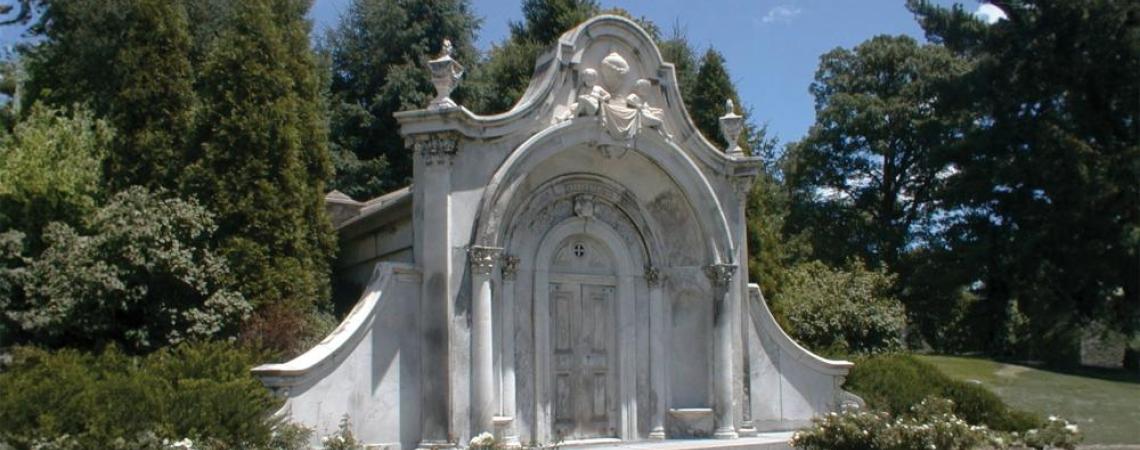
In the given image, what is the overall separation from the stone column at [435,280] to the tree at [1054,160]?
85.7 feet

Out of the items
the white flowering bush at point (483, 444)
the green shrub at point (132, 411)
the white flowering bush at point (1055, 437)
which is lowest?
the white flowering bush at point (1055, 437)

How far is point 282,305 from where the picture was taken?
1762 cm

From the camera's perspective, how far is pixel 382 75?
37.8 m

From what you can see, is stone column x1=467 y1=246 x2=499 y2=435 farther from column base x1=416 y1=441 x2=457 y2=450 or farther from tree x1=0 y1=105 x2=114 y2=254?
tree x1=0 y1=105 x2=114 y2=254

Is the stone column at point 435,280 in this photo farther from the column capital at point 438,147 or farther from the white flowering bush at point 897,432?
the white flowering bush at point 897,432

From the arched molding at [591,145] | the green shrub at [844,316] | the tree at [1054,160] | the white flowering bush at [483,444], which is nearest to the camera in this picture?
the white flowering bush at [483,444]

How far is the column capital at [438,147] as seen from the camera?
1438 centimetres

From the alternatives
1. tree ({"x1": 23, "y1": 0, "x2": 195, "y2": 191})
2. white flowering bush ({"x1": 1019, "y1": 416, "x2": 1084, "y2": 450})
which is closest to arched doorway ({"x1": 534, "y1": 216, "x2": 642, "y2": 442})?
white flowering bush ({"x1": 1019, "y1": 416, "x2": 1084, "y2": 450})

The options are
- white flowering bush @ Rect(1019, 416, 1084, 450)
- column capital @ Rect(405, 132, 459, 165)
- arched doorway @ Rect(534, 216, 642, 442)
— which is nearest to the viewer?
column capital @ Rect(405, 132, 459, 165)

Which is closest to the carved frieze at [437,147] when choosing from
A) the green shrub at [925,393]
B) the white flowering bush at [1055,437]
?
the green shrub at [925,393]

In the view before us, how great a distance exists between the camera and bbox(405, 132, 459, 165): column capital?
14.4 metres

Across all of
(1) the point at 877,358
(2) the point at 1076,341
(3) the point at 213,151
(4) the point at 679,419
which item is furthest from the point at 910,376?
(2) the point at 1076,341

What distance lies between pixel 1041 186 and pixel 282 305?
1050 inches

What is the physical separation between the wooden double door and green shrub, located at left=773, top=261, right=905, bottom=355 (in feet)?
39.4
